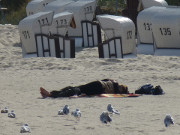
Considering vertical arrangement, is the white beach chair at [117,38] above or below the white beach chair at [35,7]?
below

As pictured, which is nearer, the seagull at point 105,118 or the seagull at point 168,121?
the seagull at point 168,121

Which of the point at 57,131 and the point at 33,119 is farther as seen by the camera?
the point at 33,119

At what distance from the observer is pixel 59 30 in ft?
66.3

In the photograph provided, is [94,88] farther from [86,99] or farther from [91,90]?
[86,99]

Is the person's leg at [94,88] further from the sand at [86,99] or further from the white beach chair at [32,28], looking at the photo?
the white beach chair at [32,28]

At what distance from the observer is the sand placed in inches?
267

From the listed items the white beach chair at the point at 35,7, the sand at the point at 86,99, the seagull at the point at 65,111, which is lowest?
the sand at the point at 86,99

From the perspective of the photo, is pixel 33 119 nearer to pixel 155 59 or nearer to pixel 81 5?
pixel 155 59

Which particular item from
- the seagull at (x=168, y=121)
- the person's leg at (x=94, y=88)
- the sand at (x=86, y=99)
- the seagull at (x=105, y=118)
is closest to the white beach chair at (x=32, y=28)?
the sand at (x=86, y=99)

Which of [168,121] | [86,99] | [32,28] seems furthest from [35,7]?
[168,121]

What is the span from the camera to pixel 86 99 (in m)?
9.31

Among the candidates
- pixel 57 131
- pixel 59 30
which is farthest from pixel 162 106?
pixel 59 30

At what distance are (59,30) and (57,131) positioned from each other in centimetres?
1380

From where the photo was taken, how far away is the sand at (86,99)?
6.78 metres
